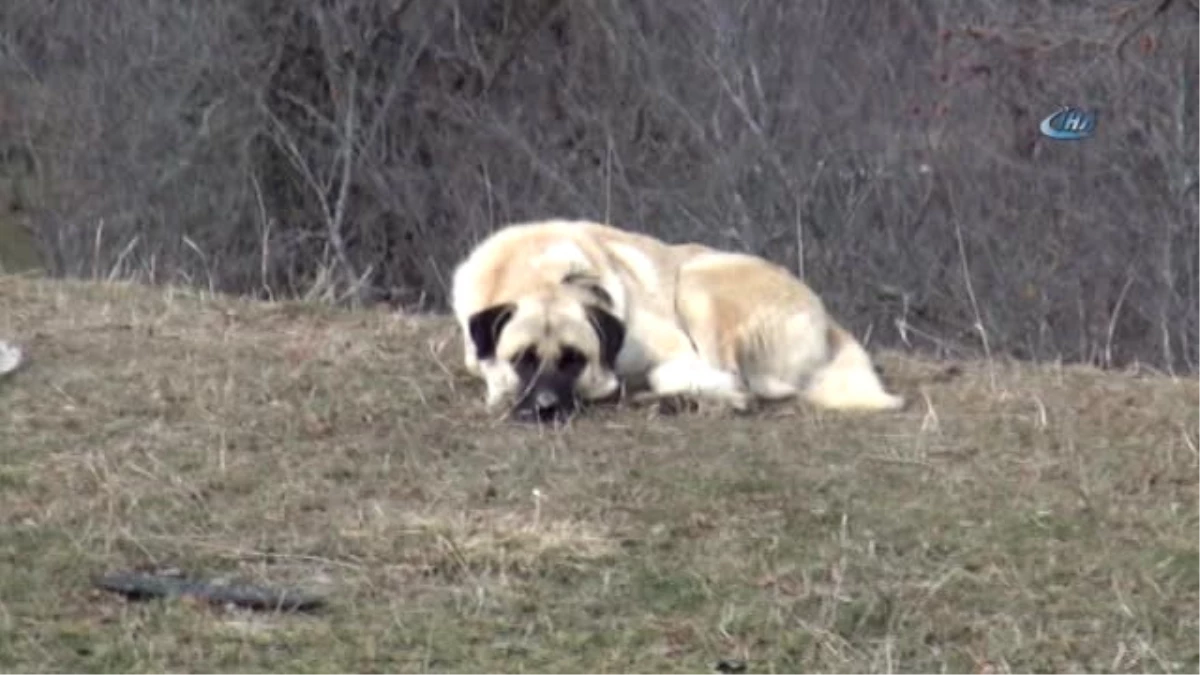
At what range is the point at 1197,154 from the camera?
17.2 metres

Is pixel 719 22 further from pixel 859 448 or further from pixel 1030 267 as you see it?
pixel 859 448

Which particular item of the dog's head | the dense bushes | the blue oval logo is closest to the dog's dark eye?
the dog's head

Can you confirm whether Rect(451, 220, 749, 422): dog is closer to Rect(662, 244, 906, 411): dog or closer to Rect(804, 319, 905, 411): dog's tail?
Rect(662, 244, 906, 411): dog

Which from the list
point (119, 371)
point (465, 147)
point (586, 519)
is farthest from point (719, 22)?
point (586, 519)

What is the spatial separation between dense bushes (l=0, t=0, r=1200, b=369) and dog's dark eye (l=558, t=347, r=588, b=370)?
8.86 meters

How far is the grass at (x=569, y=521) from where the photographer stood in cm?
525

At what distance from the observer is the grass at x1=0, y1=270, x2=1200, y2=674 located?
5254 millimetres

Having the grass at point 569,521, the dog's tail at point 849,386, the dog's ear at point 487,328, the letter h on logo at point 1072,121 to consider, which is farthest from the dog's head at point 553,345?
the letter h on logo at point 1072,121

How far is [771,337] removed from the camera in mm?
7977

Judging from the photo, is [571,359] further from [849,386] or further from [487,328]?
[849,386]

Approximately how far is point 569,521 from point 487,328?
5.39 feet

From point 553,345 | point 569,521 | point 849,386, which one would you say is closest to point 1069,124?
point 849,386

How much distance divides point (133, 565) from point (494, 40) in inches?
590

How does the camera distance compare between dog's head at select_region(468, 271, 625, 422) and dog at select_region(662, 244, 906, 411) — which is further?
dog at select_region(662, 244, 906, 411)
